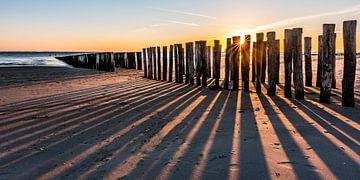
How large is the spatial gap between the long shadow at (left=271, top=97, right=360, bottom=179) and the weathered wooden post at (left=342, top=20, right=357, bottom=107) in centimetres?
140

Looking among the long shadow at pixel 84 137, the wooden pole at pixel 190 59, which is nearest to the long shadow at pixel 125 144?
the long shadow at pixel 84 137

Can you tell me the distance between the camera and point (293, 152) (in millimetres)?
2936

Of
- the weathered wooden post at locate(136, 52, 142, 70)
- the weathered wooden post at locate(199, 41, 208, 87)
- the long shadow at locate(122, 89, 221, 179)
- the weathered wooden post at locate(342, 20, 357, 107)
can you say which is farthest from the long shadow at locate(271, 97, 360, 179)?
the weathered wooden post at locate(136, 52, 142, 70)

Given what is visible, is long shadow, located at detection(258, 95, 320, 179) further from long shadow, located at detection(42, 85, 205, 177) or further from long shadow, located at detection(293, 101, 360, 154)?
long shadow, located at detection(42, 85, 205, 177)

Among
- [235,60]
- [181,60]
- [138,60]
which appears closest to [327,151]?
[235,60]

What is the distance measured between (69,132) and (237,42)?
5.15m

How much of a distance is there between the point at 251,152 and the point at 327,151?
72 centimetres

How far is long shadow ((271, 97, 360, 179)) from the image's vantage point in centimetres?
245

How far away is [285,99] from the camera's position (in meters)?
6.21

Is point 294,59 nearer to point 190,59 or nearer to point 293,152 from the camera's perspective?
point 293,152

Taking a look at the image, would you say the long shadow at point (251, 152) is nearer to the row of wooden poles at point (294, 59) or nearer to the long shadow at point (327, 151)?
the long shadow at point (327, 151)

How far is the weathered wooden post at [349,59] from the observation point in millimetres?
5062

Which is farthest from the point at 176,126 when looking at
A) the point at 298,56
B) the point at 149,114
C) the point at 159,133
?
the point at 298,56

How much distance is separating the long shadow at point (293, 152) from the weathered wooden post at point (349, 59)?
160 centimetres
